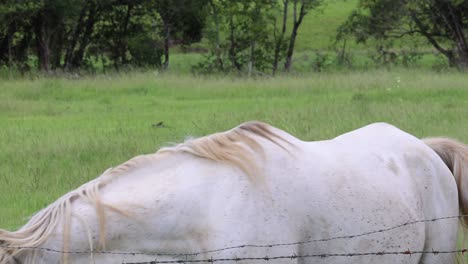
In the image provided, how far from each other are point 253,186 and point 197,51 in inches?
1325

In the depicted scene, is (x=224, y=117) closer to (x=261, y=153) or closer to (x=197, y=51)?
(x=261, y=153)

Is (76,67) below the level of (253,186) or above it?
below

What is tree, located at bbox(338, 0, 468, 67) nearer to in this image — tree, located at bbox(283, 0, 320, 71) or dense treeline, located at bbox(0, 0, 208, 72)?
tree, located at bbox(283, 0, 320, 71)

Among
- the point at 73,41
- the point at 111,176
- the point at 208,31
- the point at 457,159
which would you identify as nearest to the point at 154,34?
the point at 208,31

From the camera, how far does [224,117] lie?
13180 mm

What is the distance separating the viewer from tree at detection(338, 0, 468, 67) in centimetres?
2792

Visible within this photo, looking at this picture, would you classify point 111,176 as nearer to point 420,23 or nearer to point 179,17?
point 179,17

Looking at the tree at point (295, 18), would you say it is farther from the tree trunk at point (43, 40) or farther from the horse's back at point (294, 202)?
the horse's back at point (294, 202)

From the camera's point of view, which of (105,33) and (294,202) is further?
(105,33)

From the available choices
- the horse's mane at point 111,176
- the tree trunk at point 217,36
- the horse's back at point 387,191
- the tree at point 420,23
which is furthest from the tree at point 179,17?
the horse's mane at point 111,176

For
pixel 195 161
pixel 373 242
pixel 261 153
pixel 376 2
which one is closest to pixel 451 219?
pixel 373 242

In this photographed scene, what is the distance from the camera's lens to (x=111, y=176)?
398 cm

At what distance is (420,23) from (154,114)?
16.6 metres

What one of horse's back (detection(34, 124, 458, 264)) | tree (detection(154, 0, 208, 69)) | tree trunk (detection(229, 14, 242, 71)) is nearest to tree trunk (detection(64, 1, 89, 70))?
tree (detection(154, 0, 208, 69))
